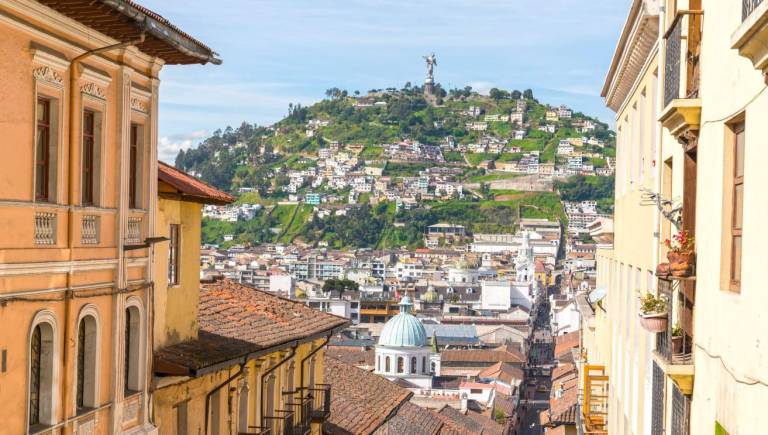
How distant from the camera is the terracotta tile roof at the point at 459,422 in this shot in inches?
2579

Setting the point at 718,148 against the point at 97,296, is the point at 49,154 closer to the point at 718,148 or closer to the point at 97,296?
the point at 97,296

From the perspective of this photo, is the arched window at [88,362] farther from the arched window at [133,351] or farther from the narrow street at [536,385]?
the narrow street at [536,385]

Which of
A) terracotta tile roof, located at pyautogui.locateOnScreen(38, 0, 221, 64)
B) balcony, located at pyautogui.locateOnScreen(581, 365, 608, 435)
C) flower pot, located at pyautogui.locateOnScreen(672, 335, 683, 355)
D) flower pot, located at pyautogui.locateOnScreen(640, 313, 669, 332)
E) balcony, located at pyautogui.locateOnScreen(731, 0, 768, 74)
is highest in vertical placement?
terracotta tile roof, located at pyautogui.locateOnScreen(38, 0, 221, 64)

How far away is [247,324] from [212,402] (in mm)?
2438

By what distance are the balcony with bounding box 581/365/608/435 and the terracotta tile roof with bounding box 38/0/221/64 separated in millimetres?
12690

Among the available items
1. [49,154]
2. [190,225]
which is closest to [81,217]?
[49,154]

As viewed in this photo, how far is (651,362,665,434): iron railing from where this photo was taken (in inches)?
510

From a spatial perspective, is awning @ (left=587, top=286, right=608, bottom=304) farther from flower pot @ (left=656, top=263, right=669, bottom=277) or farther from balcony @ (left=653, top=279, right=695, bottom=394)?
flower pot @ (left=656, top=263, right=669, bottom=277)

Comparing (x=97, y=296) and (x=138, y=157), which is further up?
(x=138, y=157)

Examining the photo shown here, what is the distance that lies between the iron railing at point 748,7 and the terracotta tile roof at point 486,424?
64551 mm

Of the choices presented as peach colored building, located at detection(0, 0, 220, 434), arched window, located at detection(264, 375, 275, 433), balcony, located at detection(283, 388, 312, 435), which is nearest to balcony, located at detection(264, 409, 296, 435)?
arched window, located at detection(264, 375, 275, 433)

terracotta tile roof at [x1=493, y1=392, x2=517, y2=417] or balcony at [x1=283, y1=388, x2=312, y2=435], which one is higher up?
balcony at [x1=283, y1=388, x2=312, y2=435]

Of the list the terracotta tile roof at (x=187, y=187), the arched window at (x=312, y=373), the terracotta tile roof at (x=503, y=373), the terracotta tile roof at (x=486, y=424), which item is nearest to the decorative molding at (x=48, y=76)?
the terracotta tile roof at (x=187, y=187)

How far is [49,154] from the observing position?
11336 mm
